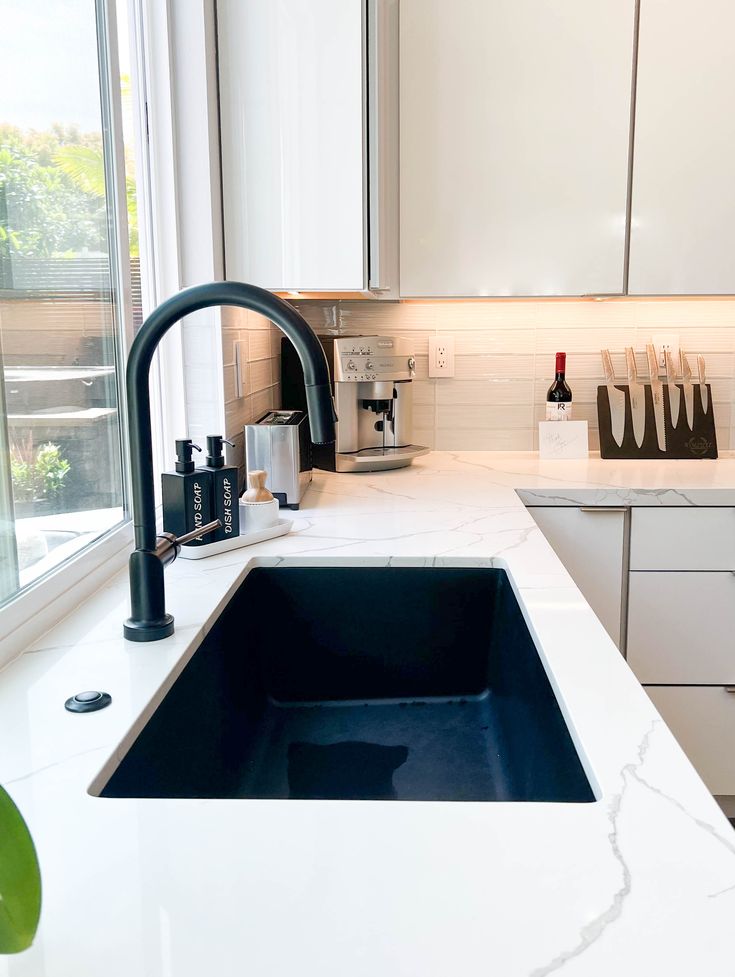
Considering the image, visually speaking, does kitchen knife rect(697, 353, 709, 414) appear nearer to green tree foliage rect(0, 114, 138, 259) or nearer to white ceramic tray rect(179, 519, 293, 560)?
white ceramic tray rect(179, 519, 293, 560)

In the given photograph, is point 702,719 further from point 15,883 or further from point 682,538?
point 15,883

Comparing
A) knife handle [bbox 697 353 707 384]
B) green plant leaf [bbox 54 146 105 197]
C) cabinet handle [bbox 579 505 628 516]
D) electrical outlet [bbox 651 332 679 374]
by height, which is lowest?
cabinet handle [bbox 579 505 628 516]

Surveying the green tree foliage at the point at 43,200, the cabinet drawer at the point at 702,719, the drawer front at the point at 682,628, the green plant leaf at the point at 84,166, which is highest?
the green plant leaf at the point at 84,166

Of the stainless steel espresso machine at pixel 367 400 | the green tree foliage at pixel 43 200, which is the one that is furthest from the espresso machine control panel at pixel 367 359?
the green tree foliage at pixel 43 200

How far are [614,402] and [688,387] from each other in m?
0.24

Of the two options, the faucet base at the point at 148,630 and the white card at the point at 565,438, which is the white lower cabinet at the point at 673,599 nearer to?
the white card at the point at 565,438

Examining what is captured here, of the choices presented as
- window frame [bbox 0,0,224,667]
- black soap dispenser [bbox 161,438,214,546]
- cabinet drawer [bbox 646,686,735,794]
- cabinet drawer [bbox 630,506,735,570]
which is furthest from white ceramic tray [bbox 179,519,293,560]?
cabinet drawer [bbox 646,686,735,794]

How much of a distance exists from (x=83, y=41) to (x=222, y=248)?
63 cm

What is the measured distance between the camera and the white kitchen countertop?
0.56m

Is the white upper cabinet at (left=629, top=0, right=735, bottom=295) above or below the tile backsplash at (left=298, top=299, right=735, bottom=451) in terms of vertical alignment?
above

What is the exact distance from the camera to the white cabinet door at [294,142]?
2020 millimetres

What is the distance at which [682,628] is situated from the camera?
2.28 meters

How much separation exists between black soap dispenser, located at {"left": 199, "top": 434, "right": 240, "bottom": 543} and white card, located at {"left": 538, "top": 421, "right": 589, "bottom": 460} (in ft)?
4.21

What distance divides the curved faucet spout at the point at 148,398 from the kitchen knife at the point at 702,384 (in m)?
1.95
